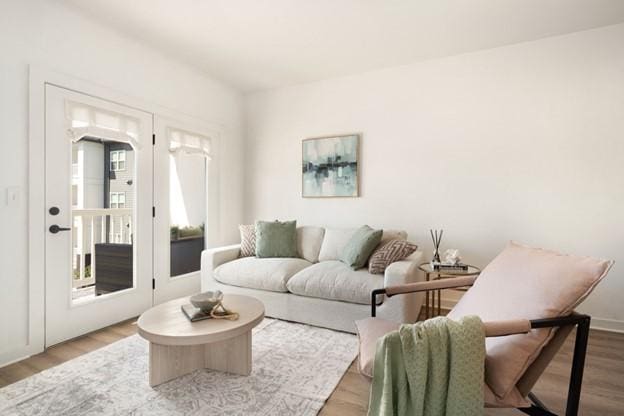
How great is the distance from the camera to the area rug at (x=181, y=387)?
1.69 metres

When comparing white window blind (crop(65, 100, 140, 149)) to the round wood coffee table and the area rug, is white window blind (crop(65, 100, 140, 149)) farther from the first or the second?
the area rug

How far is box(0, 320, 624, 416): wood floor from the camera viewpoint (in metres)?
1.72

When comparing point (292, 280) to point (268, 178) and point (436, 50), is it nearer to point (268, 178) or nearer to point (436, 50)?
point (268, 178)

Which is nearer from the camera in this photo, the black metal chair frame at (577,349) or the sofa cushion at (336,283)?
the black metal chair frame at (577,349)

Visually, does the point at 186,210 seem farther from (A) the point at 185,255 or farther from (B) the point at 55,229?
(B) the point at 55,229

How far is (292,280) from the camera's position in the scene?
9.36 ft

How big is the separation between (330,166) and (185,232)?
1.86 meters

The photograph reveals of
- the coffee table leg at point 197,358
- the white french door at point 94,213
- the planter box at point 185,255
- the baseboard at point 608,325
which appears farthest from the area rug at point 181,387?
the baseboard at point 608,325

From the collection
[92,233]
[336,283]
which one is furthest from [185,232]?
[336,283]

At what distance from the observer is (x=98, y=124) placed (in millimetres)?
2715

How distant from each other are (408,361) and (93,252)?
2.87 metres

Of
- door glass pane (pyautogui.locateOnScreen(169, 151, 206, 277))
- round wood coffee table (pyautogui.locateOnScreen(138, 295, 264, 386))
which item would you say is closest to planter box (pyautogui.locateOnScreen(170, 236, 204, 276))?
door glass pane (pyautogui.locateOnScreen(169, 151, 206, 277))

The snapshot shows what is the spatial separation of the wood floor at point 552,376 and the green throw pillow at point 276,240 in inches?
54.5

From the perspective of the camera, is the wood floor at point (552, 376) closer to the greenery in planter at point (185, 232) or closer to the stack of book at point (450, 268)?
the stack of book at point (450, 268)
